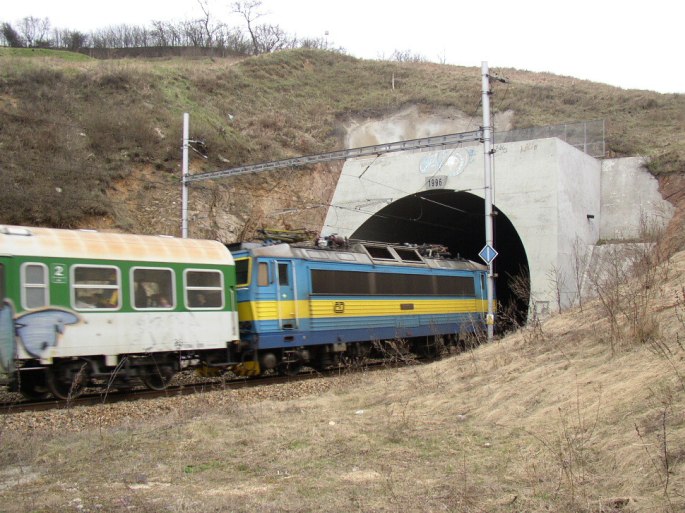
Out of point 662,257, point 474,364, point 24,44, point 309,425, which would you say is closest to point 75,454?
point 309,425

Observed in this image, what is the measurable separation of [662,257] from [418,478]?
11473 millimetres

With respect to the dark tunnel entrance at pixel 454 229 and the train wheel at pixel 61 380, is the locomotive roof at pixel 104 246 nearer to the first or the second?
the train wheel at pixel 61 380

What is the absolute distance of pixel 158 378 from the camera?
13.9 m

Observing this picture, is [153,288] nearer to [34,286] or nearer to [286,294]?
[34,286]

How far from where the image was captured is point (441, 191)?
86.6 feet

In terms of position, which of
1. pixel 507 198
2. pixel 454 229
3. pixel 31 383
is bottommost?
pixel 31 383

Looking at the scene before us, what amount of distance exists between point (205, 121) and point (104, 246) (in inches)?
1051

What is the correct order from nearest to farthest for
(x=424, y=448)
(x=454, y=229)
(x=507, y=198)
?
(x=424, y=448) → (x=507, y=198) → (x=454, y=229)

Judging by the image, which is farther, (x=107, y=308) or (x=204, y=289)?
(x=204, y=289)

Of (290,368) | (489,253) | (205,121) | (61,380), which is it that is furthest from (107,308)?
(205,121)

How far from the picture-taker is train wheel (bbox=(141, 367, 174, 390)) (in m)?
13.5

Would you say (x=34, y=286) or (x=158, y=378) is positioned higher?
(x=34, y=286)

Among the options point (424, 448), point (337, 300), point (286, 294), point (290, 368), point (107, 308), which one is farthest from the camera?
point (337, 300)

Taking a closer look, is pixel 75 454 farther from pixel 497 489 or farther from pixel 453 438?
pixel 497 489
